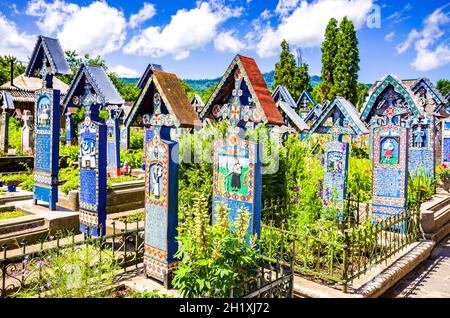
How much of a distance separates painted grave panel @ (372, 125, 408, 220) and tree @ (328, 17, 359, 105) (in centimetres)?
2667

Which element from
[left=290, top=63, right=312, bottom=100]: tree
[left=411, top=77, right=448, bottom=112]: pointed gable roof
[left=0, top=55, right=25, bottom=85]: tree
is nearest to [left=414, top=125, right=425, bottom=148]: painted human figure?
[left=411, top=77, right=448, bottom=112]: pointed gable roof

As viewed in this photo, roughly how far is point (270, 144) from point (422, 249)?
3741 millimetres

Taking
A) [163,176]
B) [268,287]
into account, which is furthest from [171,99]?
[268,287]

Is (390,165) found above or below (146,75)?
below

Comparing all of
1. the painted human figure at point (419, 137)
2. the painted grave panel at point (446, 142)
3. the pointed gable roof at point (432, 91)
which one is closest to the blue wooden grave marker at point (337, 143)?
the pointed gable roof at point (432, 91)

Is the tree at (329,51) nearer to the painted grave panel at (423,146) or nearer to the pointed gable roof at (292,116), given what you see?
the pointed gable roof at (292,116)

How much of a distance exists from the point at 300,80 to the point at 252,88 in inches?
1257

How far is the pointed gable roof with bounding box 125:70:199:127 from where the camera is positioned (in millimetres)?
5676

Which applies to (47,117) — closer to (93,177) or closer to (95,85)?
(95,85)

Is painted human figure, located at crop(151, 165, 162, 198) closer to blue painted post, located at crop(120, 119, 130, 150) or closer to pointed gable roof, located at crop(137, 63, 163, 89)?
pointed gable roof, located at crop(137, 63, 163, 89)

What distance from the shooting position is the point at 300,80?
36.4 metres
